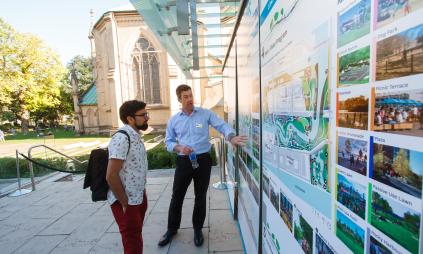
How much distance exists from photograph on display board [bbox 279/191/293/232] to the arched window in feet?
77.6

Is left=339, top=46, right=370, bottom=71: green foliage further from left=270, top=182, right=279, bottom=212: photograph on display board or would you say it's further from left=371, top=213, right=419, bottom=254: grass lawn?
left=270, top=182, right=279, bottom=212: photograph on display board

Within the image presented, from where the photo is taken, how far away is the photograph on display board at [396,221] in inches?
24.5

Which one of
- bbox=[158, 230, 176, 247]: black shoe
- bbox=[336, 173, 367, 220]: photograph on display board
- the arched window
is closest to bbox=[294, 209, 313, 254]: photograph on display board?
bbox=[336, 173, 367, 220]: photograph on display board

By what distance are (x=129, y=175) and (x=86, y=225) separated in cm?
275

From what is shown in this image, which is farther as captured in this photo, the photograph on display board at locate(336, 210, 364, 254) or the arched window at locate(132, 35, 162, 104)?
the arched window at locate(132, 35, 162, 104)

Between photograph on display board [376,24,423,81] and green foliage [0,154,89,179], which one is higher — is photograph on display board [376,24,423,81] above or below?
above

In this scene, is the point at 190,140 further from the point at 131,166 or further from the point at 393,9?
the point at 393,9

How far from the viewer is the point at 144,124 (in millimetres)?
2707

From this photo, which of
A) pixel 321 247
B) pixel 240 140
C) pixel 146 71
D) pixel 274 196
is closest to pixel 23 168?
pixel 240 140

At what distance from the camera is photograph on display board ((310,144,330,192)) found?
1.01 meters

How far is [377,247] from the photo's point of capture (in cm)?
76

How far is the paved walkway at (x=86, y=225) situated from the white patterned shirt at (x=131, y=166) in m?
1.39

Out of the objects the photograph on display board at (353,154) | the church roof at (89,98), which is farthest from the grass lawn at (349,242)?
the church roof at (89,98)

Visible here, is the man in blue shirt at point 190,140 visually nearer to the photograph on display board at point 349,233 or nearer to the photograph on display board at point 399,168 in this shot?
the photograph on display board at point 349,233
